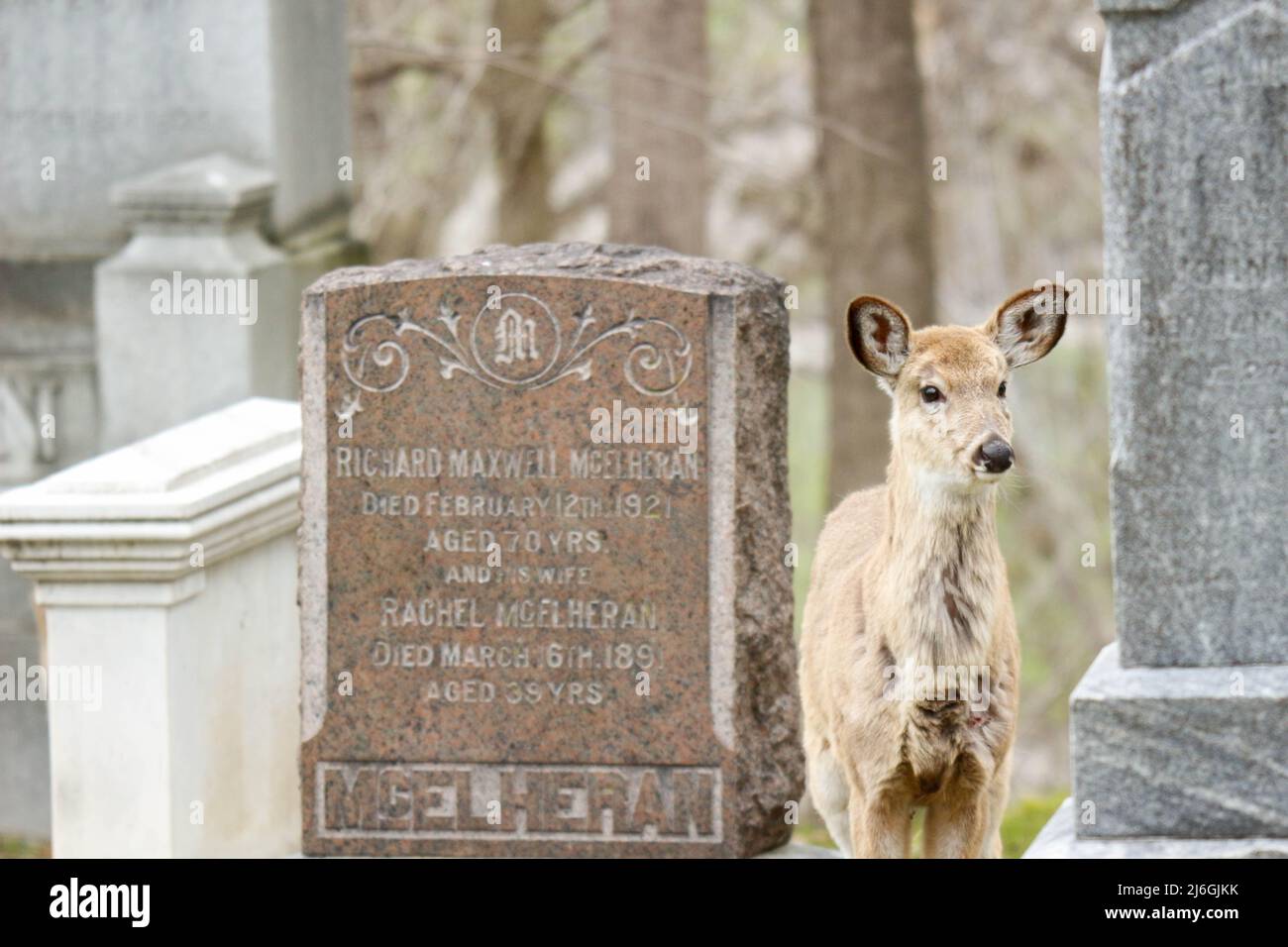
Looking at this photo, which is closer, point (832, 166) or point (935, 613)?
point (935, 613)

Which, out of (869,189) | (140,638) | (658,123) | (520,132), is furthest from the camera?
(520,132)

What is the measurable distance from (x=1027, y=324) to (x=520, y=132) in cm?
901

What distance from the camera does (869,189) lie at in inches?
467

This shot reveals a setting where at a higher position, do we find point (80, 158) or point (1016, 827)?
point (80, 158)

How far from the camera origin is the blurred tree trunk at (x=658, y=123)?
11.7 m

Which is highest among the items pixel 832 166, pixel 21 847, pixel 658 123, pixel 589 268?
pixel 658 123

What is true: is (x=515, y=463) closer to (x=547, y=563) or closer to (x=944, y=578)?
(x=547, y=563)

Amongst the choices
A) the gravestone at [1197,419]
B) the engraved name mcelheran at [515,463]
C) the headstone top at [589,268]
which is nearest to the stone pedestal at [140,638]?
the engraved name mcelheran at [515,463]

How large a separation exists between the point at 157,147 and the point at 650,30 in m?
3.06

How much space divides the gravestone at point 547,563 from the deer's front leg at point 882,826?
0.49 meters

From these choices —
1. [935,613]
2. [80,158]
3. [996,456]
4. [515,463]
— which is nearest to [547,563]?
[515,463]

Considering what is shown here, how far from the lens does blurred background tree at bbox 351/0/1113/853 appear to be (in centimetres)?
1185

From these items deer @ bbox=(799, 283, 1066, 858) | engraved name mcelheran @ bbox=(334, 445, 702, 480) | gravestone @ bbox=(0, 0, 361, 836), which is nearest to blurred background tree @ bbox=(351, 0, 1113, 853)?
gravestone @ bbox=(0, 0, 361, 836)

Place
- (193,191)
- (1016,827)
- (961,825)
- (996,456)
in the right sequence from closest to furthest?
(996,456) < (961,825) < (1016,827) < (193,191)
